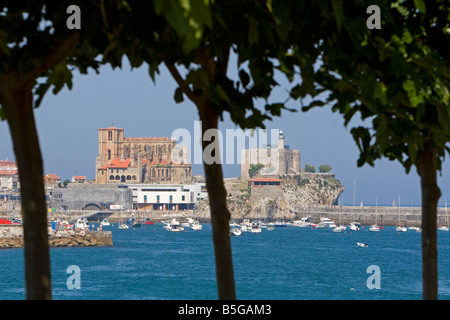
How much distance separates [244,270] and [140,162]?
118 m

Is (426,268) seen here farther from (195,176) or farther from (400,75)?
(195,176)

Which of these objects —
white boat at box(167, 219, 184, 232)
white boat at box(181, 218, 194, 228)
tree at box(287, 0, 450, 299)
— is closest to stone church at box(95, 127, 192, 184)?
white boat at box(181, 218, 194, 228)

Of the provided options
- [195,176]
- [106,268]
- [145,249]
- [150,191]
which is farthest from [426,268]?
[195,176]

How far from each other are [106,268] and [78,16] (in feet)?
225

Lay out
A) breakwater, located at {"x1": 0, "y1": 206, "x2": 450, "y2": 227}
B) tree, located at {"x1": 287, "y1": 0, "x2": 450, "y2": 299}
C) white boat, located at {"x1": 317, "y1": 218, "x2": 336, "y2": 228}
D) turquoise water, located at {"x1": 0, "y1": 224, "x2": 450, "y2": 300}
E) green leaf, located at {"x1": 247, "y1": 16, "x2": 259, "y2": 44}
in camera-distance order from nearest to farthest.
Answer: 1. green leaf, located at {"x1": 247, "y1": 16, "x2": 259, "y2": 44}
2. tree, located at {"x1": 287, "y1": 0, "x2": 450, "y2": 299}
3. turquoise water, located at {"x1": 0, "y1": 224, "x2": 450, "y2": 300}
4. breakwater, located at {"x1": 0, "y1": 206, "x2": 450, "y2": 227}
5. white boat, located at {"x1": 317, "y1": 218, "x2": 336, "y2": 228}

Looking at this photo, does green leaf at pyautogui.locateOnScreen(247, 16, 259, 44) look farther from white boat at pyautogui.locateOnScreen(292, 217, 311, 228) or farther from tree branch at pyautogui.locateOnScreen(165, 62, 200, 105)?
white boat at pyautogui.locateOnScreen(292, 217, 311, 228)

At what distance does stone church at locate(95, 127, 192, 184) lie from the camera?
183500 millimetres

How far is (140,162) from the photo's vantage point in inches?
7372

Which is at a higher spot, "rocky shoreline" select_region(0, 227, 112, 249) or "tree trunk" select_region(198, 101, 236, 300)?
"tree trunk" select_region(198, 101, 236, 300)

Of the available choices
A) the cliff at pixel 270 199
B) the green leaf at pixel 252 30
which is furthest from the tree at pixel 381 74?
the cliff at pixel 270 199

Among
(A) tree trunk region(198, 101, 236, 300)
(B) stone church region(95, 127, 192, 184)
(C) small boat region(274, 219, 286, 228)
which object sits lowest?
(C) small boat region(274, 219, 286, 228)

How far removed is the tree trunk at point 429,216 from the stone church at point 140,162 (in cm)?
17559

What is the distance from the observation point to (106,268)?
235 ft

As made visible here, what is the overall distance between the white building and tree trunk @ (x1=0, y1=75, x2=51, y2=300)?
163 metres
